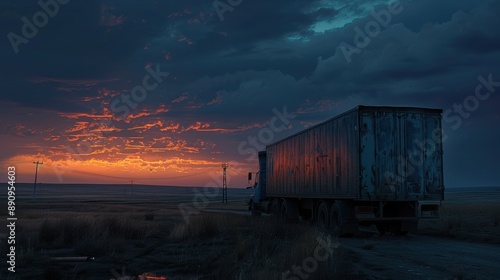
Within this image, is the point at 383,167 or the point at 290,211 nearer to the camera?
the point at 383,167

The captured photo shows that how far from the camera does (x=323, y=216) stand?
21625mm

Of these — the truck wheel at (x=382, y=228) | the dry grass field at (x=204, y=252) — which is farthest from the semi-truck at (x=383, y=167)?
the dry grass field at (x=204, y=252)

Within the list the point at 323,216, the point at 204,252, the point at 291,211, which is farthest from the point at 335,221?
the point at 204,252

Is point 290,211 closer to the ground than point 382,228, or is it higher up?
higher up

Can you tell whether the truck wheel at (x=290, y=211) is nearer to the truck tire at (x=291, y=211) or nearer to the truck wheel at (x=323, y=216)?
the truck tire at (x=291, y=211)

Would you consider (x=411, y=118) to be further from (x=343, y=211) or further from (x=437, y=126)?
(x=343, y=211)

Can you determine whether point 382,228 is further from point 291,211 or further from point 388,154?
point 291,211

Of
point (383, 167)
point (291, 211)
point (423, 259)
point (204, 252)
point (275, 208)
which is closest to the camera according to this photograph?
point (423, 259)

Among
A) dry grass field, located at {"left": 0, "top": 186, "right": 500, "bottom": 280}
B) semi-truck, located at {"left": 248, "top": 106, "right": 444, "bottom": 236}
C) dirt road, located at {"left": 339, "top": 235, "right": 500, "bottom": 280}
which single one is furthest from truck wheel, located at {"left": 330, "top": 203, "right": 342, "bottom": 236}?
dirt road, located at {"left": 339, "top": 235, "right": 500, "bottom": 280}

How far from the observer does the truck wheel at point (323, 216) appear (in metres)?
21.0

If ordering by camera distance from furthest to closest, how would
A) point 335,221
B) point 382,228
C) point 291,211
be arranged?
point 291,211, point 382,228, point 335,221

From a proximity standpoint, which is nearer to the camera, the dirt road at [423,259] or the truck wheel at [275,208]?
the dirt road at [423,259]

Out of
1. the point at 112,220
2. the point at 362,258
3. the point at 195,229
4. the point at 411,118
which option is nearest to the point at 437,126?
the point at 411,118

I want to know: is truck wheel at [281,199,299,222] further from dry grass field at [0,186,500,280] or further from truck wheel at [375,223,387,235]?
truck wheel at [375,223,387,235]
